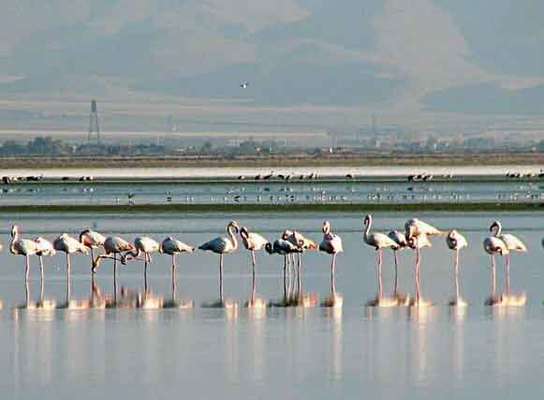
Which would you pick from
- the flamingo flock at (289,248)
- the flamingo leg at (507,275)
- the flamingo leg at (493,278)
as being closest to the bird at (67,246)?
the flamingo flock at (289,248)

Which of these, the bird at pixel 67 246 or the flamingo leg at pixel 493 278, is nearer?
the flamingo leg at pixel 493 278

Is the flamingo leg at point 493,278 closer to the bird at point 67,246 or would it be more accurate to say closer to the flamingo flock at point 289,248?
the flamingo flock at point 289,248

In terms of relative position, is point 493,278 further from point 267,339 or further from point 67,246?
point 267,339

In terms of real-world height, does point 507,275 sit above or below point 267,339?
above

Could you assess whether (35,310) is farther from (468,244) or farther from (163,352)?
(468,244)

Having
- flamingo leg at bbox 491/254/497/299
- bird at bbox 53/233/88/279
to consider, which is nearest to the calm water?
flamingo leg at bbox 491/254/497/299

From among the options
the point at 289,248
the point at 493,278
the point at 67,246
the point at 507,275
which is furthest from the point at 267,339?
the point at 67,246

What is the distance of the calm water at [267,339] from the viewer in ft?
52.5

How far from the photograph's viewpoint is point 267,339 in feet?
61.2

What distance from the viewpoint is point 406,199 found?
45344 mm

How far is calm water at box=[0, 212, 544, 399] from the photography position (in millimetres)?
15992

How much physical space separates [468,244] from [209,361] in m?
13.4

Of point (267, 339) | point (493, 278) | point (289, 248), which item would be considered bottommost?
point (267, 339)

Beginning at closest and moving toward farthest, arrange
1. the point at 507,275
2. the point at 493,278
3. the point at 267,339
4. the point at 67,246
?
the point at 267,339, the point at 493,278, the point at 507,275, the point at 67,246
